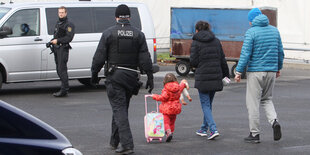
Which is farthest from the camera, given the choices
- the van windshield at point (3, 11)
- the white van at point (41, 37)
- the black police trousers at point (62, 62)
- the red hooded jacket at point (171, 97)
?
the van windshield at point (3, 11)

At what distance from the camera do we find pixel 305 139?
8836 millimetres

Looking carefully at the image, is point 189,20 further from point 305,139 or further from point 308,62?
point 305,139

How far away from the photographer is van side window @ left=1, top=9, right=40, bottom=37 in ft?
43.6

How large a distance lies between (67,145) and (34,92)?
10.4 metres

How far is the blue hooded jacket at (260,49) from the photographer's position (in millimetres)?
8414

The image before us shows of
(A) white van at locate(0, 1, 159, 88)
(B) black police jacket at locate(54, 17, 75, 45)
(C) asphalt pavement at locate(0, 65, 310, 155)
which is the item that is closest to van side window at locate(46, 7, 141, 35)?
(A) white van at locate(0, 1, 159, 88)

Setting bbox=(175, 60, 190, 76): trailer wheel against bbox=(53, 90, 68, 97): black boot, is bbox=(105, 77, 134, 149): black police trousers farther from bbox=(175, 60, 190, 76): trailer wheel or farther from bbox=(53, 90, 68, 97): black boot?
bbox=(175, 60, 190, 76): trailer wheel

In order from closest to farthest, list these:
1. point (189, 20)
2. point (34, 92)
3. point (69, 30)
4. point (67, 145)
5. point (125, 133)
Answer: point (67, 145) < point (125, 133) < point (69, 30) < point (34, 92) < point (189, 20)

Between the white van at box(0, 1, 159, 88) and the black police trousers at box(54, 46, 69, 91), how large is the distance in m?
0.55

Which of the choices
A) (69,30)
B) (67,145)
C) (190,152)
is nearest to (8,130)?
(67,145)

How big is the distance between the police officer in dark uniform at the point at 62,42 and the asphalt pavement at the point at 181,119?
0.58 m

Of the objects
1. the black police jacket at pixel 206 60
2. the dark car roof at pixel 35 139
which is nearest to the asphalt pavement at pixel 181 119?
the black police jacket at pixel 206 60

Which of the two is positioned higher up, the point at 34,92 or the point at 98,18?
the point at 98,18

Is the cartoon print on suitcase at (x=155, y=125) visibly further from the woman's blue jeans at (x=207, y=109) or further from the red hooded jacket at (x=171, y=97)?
the woman's blue jeans at (x=207, y=109)
